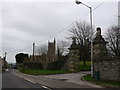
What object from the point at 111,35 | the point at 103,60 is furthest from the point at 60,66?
the point at 103,60

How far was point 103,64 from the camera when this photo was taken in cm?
2181

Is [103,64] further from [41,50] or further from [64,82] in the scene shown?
[41,50]

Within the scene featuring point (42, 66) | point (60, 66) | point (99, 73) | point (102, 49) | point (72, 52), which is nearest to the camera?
point (99, 73)

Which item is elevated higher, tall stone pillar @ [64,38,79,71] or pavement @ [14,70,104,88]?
tall stone pillar @ [64,38,79,71]

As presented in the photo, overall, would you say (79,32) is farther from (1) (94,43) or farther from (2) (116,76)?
(2) (116,76)

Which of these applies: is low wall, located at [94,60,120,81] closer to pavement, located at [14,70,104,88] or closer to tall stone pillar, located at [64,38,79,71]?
pavement, located at [14,70,104,88]

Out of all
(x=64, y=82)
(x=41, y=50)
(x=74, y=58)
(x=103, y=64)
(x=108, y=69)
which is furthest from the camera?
(x=41, y=50)

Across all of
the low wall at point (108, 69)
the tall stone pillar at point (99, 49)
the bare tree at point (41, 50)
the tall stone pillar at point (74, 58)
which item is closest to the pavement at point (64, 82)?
the low wall at point (108, 69)

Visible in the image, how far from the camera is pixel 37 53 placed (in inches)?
3863

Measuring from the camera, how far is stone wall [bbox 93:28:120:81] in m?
19.6

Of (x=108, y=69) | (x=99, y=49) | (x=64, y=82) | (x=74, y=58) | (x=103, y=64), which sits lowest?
(x=64, y=82)

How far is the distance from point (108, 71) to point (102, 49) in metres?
4.11

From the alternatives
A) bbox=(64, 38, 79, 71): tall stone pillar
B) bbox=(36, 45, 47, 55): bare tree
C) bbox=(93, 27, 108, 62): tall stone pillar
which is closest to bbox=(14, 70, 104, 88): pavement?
bbox=(93, 27, 108, 62): tall stone pillar

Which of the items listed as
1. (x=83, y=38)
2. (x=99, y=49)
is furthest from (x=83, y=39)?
(x=99, y=49)
